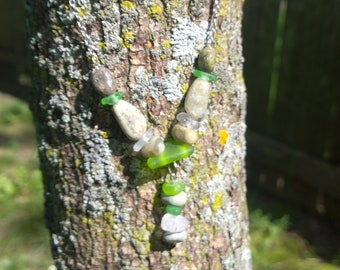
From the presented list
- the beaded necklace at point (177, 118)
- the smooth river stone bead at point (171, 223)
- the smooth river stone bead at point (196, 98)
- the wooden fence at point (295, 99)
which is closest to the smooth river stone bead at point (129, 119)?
the beaded necklace at point (177, 118)

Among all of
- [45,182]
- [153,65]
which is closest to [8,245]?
[45,182]

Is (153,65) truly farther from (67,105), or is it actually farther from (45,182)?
(45,182)

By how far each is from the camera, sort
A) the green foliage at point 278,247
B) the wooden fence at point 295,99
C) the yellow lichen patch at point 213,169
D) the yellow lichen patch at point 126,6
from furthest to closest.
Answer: the wooden fence at point 295,99
the green foliage at point 278,247
the yellow lichen patch at point 213,169
the yellow lichen patch at point 126,6

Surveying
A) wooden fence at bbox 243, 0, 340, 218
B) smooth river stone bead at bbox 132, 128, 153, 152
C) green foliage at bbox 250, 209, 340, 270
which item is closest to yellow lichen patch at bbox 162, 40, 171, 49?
smooth river stone bead at bbox 132, 128, 153, 152

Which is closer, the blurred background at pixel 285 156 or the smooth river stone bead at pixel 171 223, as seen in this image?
the smooth river stone bead at pixel 171 223

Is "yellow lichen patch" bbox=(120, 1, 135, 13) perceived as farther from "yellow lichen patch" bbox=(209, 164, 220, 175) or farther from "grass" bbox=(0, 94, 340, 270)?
"grass" bbox=(0, 94, 340, 270)

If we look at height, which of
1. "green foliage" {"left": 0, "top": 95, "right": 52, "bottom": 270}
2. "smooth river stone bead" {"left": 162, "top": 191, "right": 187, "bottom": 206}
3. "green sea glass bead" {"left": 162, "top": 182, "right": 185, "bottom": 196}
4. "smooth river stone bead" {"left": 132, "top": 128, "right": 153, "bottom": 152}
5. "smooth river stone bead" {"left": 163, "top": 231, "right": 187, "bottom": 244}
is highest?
"green foliage" {"left": 0, "top": 95, "right": 52, "bottom": 270}

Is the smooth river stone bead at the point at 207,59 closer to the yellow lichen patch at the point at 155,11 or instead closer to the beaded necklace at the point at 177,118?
the beaded necklace at the point at 177,118
